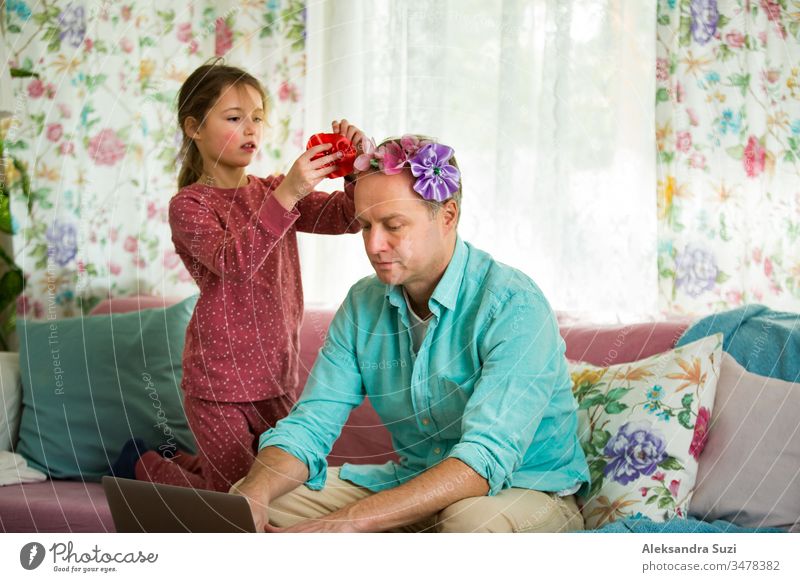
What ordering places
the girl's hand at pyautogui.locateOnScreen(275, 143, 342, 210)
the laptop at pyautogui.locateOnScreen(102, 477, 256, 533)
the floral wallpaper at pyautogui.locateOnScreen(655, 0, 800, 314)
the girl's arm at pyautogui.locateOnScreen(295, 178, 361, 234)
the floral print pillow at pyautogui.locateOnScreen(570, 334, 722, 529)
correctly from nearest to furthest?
the laptop at pyautogui.locateOnScreen(102, 477, 256, 533), the girl's hand at pyautogui.locateOnScreen(275, 143, 342, 210), the floral print pillow at pyautogui.locateOnScreen(570, 334, 722, 529), the girl's arm at pyautogui.locateOnScreen(295, 178, 361, 234), the floral wallpaper at pyautogui.locateOnScreen(655, 0, 800, 314)

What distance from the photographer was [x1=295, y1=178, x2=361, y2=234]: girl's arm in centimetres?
170

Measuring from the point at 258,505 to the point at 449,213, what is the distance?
578 millimetres

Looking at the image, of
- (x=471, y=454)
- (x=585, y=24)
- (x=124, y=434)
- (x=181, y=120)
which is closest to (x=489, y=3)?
(x=585, y=24)

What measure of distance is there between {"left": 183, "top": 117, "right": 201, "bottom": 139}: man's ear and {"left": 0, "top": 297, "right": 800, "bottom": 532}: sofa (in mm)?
710

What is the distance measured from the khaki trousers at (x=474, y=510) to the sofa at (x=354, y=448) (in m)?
0.31

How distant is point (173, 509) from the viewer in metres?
1.30

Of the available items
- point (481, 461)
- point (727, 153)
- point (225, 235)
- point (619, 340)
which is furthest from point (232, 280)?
point (727, 153)

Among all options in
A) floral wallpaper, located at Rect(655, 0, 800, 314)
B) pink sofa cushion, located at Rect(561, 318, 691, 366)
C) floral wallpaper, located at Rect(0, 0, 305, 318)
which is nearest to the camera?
pink sofa cushion, located at Rect(561, 318, 691, 366)

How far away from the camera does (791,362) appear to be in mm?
1729

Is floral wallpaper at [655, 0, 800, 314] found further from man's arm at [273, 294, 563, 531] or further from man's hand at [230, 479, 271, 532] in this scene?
man's hand at [230, 479, 271, 532]

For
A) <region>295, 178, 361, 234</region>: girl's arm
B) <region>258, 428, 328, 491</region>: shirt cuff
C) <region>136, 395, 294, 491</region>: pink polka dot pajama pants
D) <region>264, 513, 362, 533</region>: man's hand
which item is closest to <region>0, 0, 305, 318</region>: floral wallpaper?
<region>295, 178, 361, 234</region>: girl's arm

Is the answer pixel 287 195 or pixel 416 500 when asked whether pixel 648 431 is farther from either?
pixel 287 195

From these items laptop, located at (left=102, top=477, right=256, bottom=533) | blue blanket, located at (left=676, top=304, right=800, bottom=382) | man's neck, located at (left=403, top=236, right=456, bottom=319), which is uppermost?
man's neck, located at (left=403, top=236, right=456, bottom=319)
